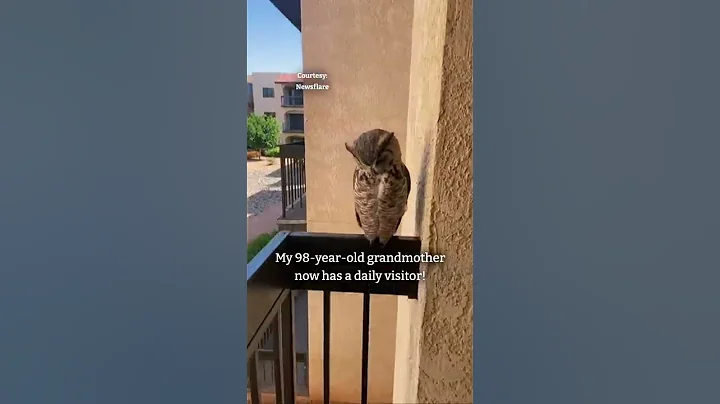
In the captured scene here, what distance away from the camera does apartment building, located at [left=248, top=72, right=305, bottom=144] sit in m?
0.66

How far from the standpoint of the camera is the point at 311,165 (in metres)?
0.69

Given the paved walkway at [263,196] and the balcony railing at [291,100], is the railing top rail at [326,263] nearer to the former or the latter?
the paved walkway at [263,196]

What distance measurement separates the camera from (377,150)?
67 centimetres

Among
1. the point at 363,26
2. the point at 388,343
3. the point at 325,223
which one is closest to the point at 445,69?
the point at 363,26

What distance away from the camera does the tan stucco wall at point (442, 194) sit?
617 millimetres

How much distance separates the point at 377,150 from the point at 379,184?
0.17 ft

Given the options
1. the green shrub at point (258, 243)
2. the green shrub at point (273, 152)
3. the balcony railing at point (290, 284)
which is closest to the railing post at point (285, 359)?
the balcony railing at point (290, 284)

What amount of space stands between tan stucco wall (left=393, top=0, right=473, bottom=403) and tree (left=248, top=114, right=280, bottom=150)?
188mm

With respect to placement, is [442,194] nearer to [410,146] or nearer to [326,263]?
[410,146]

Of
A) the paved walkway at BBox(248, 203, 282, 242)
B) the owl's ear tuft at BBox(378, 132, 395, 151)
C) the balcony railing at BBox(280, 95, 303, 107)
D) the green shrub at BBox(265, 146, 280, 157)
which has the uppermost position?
the balcony railing at BBox(280, 95, 303, 107)

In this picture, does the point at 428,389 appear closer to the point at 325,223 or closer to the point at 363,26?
the point at 325,223

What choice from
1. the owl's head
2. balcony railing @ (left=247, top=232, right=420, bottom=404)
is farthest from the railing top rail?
the owl's head

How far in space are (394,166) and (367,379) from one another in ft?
1.10

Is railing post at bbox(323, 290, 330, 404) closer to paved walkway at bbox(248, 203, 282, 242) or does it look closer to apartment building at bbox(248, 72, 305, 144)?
paved walkway at bbox(248, 203, 282, 242)
